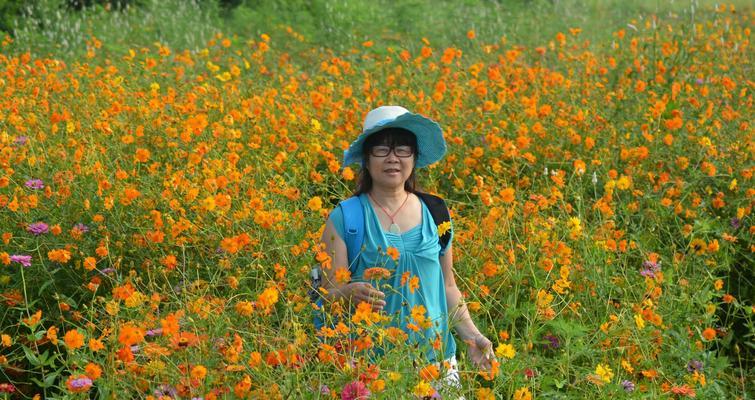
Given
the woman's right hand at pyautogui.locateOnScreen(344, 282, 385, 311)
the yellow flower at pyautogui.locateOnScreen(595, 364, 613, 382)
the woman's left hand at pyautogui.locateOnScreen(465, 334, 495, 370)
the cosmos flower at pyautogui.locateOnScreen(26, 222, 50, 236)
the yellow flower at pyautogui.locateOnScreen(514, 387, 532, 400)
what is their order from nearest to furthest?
the yellow flower at pyautogui.locateOnScreen(514, 387, 532, 400), the yellow flower at pyautogui.locateOnScreen(595, 364, 613, 382), the woman's right hand at pyautogui.locateOnScreen(344, 282, 385, 311), the woman's left hand at pyautogui.locateOnScreen(465, 334, 495, 370), the cosmos flower at pyautogui.locateOnScreen(26, 222, 50, 236)

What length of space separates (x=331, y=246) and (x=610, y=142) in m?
2.45

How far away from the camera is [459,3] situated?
11.2 m

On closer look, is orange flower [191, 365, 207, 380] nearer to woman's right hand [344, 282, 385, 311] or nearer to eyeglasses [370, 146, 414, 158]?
woman's right hand [344, 282, 385, 311]

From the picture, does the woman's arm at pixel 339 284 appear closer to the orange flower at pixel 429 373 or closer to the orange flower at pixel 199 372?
the orange flower at pixel 429 373

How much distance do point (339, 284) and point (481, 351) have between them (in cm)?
45

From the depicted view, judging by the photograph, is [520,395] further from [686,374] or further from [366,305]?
[686,374]

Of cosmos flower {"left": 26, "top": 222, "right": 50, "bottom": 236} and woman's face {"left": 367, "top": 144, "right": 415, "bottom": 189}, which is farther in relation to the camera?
cosmos flower {"left": 26, "top": 222, "right": 50, "bottom": 236}

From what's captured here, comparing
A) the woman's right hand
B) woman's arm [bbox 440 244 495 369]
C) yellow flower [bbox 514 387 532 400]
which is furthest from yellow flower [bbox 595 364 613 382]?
the woman's right hand

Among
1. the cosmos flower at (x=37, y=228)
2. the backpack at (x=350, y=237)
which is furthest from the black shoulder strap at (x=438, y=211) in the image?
the cosmos flower at (x=37, y=228)

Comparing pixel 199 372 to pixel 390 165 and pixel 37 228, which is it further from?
pixel 37 228

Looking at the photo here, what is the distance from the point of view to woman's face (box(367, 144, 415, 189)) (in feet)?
9.01

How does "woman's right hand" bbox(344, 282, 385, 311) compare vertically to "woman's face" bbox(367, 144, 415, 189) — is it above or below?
below

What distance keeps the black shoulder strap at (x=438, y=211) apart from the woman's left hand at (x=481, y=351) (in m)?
0.32

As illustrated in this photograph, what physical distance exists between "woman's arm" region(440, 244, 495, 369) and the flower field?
Answer: 11cm
